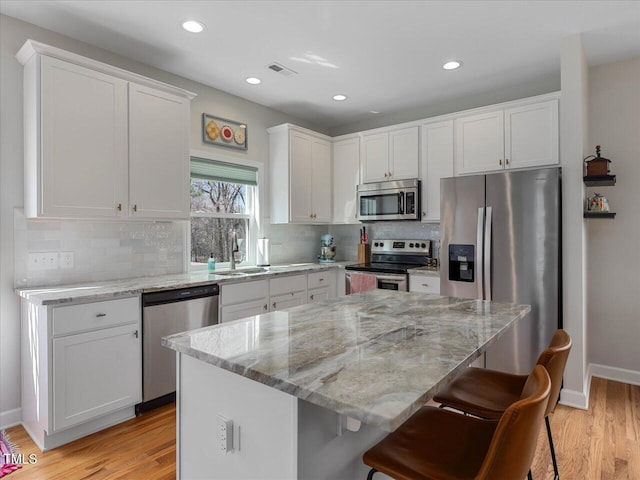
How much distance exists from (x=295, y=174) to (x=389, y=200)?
1.09 meters

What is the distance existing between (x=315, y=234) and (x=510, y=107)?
104 inches

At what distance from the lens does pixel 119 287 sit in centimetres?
263

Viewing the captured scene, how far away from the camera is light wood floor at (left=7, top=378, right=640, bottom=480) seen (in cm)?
205

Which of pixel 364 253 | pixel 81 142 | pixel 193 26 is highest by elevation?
pixel 193 26

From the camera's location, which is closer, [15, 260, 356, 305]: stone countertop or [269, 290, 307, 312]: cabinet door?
[15, 260, 356, 305]: stone countertop

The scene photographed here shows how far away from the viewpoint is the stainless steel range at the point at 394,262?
3869mm

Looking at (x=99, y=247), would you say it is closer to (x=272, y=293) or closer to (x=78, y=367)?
(x=78, y=367)

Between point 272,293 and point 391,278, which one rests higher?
point 391,278

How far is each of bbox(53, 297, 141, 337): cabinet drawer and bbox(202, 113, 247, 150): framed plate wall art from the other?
181 centimetres

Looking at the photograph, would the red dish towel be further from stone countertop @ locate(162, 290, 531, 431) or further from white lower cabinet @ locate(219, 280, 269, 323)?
stone countertop @ locate(162, 290, 531, 431)

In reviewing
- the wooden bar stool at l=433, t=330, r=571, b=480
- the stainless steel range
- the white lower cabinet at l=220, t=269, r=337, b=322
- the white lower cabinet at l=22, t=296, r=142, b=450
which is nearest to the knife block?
the stainless steel range

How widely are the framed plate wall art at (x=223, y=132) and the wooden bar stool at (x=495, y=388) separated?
3068 mm

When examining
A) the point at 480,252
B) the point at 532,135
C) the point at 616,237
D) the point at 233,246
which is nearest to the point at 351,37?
the point at 532,135

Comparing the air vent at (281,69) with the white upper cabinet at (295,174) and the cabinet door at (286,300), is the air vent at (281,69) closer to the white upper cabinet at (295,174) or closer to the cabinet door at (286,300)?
the white upper cabinet at (295,174)
